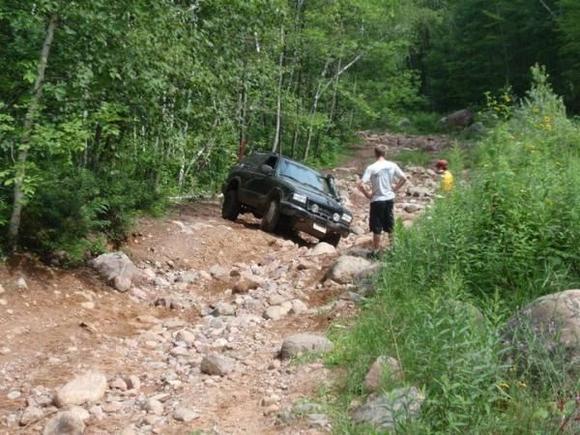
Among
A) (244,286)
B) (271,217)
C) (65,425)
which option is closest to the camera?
(65,425)

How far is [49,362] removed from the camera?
614cm

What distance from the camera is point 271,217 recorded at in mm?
13750

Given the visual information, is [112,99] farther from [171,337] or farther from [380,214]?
[380,214]

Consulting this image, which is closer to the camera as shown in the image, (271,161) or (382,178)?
(382,178)

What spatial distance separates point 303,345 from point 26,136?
3.94 metres

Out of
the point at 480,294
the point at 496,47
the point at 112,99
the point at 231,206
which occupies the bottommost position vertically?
the point at 231,206

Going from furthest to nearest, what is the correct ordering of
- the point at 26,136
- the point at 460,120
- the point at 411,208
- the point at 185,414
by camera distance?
the point at 460,120 → the point at 411,208 → the point at 26,136 → the point at 185,414

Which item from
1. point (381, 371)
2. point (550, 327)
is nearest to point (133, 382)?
point (381, 371)

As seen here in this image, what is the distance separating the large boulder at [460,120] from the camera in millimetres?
44269

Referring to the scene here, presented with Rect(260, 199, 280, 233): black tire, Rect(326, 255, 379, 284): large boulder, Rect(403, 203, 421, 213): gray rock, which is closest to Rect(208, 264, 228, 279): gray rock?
Rect(326, 255, 379, 284): large boulder

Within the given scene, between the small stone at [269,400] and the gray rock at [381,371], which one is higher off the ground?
the gray rock at [381,371]

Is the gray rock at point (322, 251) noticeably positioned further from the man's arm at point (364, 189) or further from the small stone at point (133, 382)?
the small stone at point (133, 382)

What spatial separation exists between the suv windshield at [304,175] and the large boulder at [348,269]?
4847mm

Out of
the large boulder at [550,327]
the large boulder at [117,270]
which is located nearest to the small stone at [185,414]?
the large boulder at [550,327]
